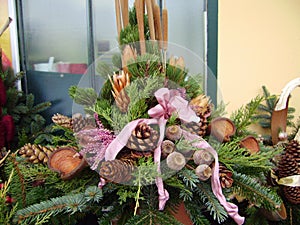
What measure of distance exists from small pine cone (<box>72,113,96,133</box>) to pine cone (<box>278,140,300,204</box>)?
36 cm

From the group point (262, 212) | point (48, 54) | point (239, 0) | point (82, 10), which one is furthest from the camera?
point (48, 54)

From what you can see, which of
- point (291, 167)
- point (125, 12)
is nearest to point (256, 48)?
point (291, 167)

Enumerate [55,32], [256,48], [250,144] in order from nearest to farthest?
[250,144] < [256,48] < [55,32]

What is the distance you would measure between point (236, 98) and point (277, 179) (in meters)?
0.28

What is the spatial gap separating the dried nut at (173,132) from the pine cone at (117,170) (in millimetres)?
59

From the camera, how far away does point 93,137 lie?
1.38 feet

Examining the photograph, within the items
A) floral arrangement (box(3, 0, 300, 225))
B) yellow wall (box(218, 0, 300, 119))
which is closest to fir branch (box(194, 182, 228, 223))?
floral arrangement (box(3, 0, 300, 225))

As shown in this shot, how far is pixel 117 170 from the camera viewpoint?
382mm

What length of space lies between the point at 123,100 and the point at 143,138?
64 millimetres

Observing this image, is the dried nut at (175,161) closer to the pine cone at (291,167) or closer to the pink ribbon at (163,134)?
the pink ribbon at (163,134)

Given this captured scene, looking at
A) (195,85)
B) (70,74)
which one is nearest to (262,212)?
(195,85)

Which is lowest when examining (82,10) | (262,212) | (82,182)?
(262,212)

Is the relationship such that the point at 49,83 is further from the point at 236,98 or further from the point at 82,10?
the point at 236,98

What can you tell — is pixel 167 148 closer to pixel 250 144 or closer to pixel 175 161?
pixel 175 161
